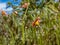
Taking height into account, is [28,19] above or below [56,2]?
below

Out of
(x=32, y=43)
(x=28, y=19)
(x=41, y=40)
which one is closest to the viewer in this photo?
(x=41, y=40)

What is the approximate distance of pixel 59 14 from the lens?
4.55 feet

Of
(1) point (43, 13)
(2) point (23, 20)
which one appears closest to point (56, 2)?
(1) point (43, 13)

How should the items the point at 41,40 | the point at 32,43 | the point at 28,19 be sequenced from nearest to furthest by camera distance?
the point at 41,40, the point at 32,43, the point at 28,19

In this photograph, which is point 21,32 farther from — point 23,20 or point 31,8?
point 31,8

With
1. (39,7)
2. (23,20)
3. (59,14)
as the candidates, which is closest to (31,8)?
(39,7)

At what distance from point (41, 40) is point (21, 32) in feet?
0.74

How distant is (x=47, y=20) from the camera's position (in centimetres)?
140

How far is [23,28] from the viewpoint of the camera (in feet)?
4.58

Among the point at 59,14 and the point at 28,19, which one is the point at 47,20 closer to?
the point at 59,14

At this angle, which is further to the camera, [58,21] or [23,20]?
[23,20]

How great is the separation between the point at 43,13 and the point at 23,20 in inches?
5.2

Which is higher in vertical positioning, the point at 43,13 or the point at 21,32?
the point at 43,13

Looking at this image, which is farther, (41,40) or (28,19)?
(28,19)
